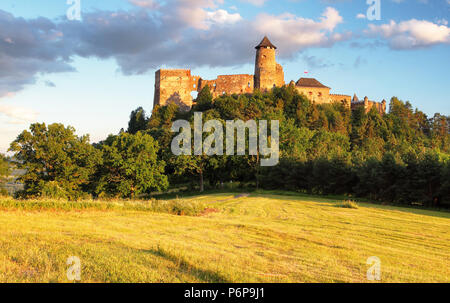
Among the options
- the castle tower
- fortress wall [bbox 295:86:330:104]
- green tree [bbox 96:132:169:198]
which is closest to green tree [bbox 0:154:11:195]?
green tree [bbox 96:132:169:198]

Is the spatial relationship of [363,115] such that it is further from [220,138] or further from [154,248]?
[154,248]

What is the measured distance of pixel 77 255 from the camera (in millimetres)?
8086

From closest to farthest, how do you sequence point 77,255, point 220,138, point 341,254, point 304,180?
point 77,255 < point 341,254 < point 304,180 < point 220,138

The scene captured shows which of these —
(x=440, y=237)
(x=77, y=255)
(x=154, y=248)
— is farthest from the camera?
(x=440, y=237)

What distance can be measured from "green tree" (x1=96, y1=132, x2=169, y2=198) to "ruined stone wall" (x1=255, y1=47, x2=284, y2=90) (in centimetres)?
3974

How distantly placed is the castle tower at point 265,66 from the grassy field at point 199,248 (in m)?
60.6

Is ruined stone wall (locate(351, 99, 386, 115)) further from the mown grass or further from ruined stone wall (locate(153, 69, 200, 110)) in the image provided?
the mown grass

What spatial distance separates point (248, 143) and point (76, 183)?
1980 cm

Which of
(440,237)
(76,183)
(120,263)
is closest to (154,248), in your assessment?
(120,263)

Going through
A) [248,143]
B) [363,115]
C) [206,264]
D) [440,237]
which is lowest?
[440,237]

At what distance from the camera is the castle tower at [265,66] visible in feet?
249

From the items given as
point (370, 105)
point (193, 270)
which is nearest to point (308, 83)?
point (370, 105)

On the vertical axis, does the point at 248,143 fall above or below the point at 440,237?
above

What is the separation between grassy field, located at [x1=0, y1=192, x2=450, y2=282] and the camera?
710 cm
